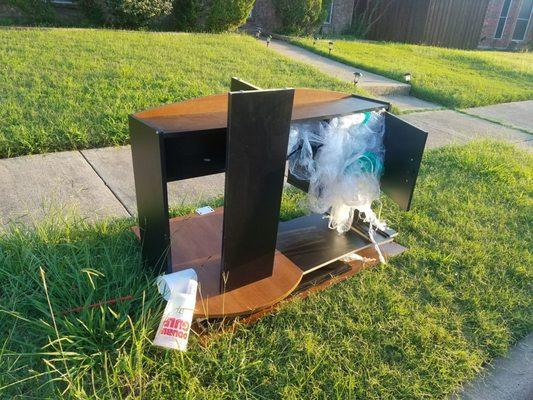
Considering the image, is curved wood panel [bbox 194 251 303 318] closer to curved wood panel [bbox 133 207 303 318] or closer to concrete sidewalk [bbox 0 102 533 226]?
curved wood panel [bbox 133 207 303 318]

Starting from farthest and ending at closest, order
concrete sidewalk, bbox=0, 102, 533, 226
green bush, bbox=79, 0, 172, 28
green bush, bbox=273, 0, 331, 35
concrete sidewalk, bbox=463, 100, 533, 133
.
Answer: green bush, bbox=273, 0, 331, 35
green bush, bbox=79, 0, 172, 28
concrete sidewalk, bbox=463, 100, 533, 133
concrete sidewalk, bbox=0, 102, 533, 226

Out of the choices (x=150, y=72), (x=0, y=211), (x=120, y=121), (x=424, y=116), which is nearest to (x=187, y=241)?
(x=0, y=211)

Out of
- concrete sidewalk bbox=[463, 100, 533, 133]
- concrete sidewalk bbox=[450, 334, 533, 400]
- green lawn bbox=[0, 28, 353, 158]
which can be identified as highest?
green lawn bbox=[0, 28, 353, 158]

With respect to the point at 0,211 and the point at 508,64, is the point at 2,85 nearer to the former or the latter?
the point at 0,211

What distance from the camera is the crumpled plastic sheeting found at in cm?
245

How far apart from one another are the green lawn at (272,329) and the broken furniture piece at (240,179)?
0.17 m

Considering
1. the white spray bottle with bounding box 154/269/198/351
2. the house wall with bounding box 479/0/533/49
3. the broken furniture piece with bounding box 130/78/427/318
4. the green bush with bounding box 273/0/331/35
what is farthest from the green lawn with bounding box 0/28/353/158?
the house wall with bounding box 479/0/533/49

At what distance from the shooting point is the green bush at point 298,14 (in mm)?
11641

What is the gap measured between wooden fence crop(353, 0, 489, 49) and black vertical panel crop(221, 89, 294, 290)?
14.3 meters

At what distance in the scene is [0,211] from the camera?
2.88 metres

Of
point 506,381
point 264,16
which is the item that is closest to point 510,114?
point 506,381

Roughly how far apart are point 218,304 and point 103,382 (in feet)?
1.99

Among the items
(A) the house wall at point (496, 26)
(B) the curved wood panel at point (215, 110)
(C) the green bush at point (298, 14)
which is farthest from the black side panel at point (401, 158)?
(A) the house wall at point (496, 26)

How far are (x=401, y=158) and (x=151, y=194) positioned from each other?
142 cm
